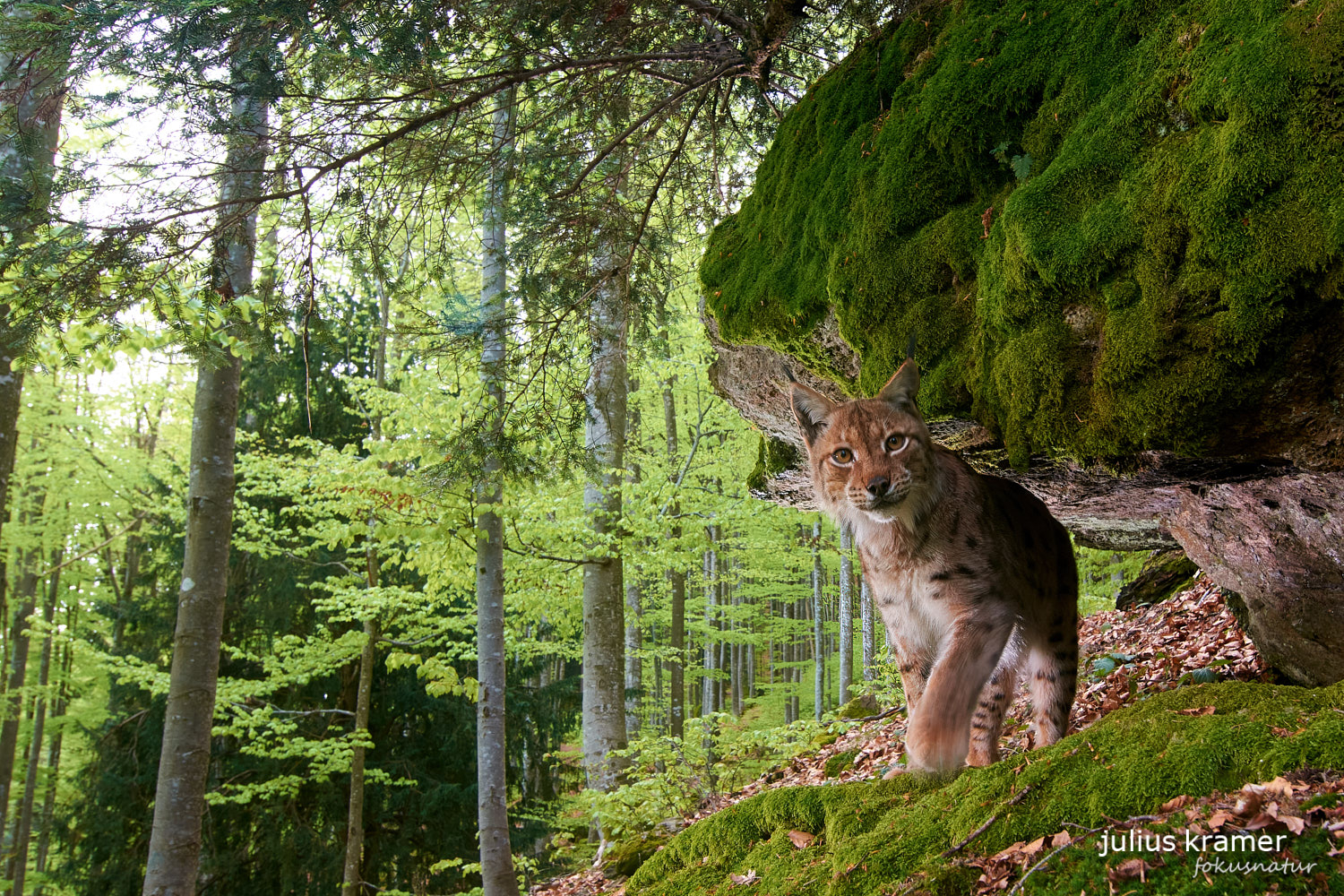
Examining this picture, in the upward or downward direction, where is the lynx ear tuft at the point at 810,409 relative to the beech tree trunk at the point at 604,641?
upward

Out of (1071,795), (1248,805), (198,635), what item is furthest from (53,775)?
(1248,805)

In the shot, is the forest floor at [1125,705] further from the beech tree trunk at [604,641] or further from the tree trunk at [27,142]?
the tree trunk at [27,142]

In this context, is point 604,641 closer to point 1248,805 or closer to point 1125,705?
point 1125,705

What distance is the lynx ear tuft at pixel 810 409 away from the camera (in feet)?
13.5

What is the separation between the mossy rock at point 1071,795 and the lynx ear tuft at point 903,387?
1.63 m

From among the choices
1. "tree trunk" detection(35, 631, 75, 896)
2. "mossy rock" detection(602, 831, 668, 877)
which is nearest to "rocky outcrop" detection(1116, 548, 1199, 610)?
"mossy rock" detection(602, 831, 668, 877)

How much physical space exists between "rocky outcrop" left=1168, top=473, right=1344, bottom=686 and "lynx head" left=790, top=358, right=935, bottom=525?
1.48 m

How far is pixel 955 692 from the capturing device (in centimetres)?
358

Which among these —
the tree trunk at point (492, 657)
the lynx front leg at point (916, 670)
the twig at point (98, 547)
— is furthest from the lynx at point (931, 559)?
the twig at point (98, 547)

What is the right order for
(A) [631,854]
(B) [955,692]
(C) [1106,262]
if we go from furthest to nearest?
(A) [631,854] → (B) [955,692] → (C) [1106,262]

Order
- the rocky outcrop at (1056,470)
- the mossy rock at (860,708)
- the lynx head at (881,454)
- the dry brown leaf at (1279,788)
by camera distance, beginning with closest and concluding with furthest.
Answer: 1. the dry brown leaf at (1279,788)
2. the rocky outcrop at (1056,470)
3. the lynx head at (881,454)
4. the mossy rock at (860,708)

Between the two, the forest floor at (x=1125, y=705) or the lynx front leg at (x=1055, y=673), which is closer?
the forest floor at (x=1125, y=705)

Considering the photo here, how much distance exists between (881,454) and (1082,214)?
4.37 feet

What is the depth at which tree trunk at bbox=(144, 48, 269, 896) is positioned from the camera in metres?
6.57
